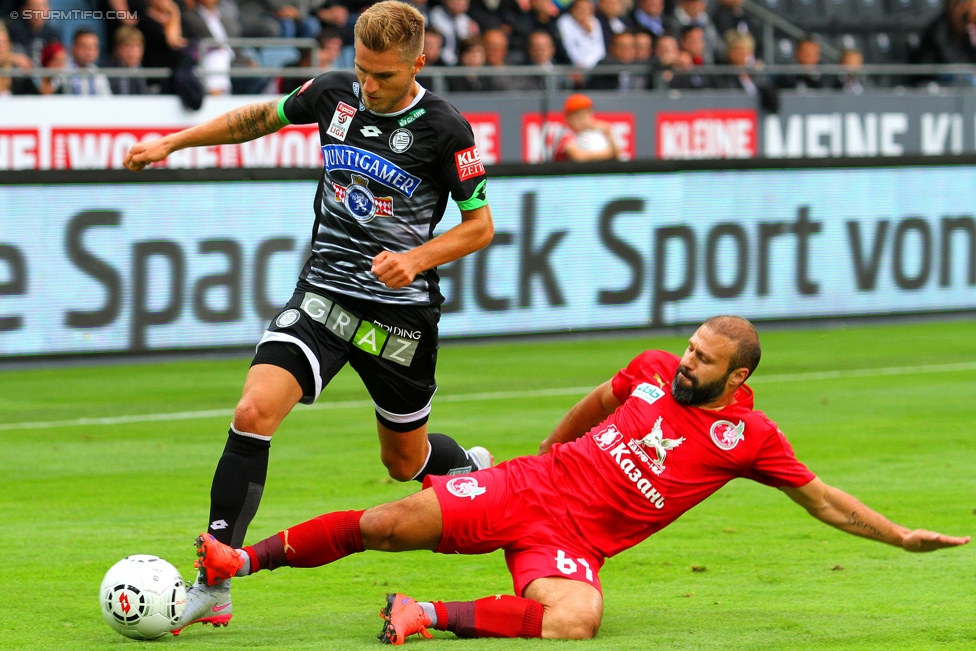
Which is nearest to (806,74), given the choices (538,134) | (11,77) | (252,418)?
(538,134)

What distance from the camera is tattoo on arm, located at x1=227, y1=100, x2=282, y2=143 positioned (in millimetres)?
6484

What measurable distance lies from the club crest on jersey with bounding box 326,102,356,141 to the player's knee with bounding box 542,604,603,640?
2.10m

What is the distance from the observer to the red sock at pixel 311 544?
552 cm

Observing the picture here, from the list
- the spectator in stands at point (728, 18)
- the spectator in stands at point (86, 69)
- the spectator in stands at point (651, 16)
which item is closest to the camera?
the spectator in stands at point (86, 69)

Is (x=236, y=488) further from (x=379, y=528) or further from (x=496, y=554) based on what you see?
(x=496, y=554)

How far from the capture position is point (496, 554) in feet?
23.7

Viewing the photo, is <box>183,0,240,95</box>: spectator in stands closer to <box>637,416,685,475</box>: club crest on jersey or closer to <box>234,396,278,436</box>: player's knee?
<box>234,396,278,436</box>: player's knee

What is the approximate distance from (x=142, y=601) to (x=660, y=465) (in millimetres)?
1908

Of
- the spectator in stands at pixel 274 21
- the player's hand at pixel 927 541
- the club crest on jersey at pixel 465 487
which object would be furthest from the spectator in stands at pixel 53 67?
the player's hand at pixel 927 541

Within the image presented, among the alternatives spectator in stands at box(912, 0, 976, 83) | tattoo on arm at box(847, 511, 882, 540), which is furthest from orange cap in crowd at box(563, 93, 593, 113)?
tattoo on arm at box(847, 511, 882, 540)

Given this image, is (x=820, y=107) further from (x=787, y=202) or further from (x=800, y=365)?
(x=800, y=365)

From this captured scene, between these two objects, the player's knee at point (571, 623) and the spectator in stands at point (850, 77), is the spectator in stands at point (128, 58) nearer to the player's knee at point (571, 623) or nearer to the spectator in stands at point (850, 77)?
the spectator in stands at point (850, 77)

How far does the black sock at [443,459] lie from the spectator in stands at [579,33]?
1293 centimetres

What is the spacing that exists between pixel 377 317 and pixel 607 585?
1.48m
